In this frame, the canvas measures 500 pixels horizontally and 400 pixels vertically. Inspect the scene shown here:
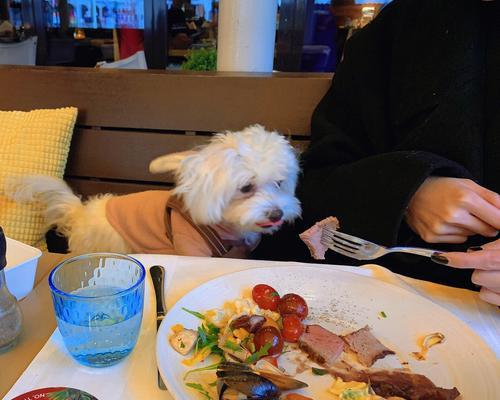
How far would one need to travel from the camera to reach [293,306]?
0.62 m

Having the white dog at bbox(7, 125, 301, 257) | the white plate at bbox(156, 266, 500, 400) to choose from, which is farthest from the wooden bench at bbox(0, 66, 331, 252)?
the white plate at bbox(156, 266, 500, 400)

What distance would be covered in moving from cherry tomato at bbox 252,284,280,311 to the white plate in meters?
0.03

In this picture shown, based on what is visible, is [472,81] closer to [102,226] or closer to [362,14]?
[102,226]

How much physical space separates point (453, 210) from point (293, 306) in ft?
1.04

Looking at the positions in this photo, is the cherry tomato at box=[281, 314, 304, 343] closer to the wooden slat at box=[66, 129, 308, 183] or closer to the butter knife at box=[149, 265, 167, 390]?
the butter knife at box=[149, 265, 167, 390]

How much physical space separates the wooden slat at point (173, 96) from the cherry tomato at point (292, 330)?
2.55 ft

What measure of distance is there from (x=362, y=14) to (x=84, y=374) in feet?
10.7

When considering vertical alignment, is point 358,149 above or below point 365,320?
above

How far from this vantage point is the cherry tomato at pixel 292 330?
1.92 ft

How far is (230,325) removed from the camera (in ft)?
1.89

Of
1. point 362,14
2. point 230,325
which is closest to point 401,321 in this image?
point 230,325

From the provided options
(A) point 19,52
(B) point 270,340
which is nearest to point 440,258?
(B) point 270,340

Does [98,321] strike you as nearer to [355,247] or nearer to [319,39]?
[355,247]

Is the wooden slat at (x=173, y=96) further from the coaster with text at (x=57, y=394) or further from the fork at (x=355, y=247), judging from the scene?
the coaster with text at (x=57, y=394)
